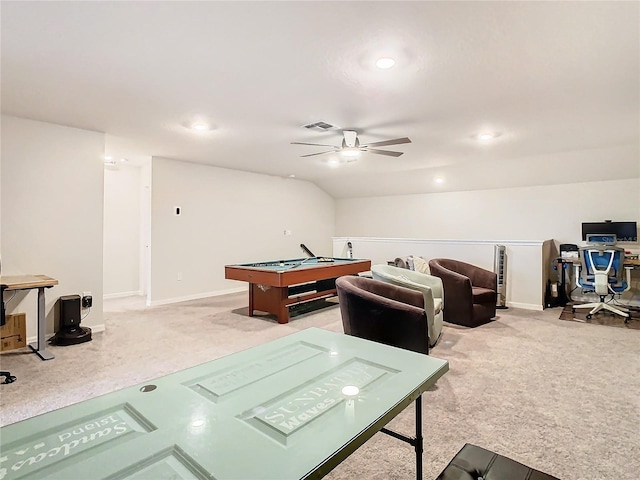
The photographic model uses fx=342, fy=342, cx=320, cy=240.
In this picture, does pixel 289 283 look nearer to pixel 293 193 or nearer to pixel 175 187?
pixel 175 187

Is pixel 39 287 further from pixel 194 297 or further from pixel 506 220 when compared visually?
→ pixel 506 220

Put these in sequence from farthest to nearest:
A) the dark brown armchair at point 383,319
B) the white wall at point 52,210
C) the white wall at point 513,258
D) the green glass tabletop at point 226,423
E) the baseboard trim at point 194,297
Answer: the baseboard trim at point 194,297 → the white wall at point 513,258 → the white wall at point 52,210 → the dark brown armchair at point 383,319 → the green glass tabletop at point 226,423

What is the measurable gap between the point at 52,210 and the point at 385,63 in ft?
12.7

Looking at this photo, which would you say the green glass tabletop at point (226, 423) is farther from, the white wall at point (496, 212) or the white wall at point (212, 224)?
the white wall at point (496, 212)

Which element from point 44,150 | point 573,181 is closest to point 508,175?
point 573,181

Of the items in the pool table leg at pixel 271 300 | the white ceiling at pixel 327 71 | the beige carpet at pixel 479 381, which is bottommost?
the beige carpet at pixel 479 381

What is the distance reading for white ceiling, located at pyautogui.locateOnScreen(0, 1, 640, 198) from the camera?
1892 mm

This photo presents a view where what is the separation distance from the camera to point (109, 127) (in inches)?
156

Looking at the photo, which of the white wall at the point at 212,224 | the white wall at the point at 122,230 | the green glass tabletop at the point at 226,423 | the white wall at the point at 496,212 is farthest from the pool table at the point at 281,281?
the white wall at the point at 496,212

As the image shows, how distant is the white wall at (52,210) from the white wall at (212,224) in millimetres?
1409

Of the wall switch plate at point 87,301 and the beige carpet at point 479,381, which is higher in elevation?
the wall switch plate at point 87,301

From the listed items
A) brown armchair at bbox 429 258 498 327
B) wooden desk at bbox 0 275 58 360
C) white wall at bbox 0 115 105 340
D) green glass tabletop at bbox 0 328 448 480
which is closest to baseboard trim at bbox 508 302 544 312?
brown armchair at bbox 429 258 498 327

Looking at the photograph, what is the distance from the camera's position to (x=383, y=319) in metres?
2.72

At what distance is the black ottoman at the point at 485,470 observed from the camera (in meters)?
1.11
